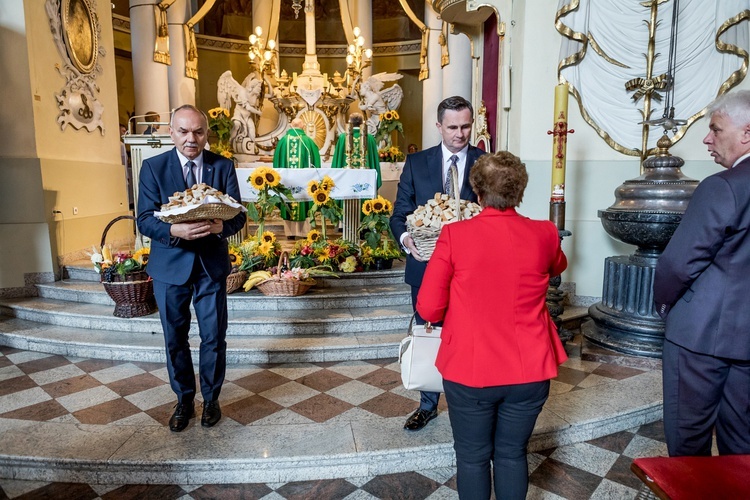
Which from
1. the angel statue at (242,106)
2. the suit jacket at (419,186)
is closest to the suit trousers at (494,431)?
the suit jacket at (419,186)

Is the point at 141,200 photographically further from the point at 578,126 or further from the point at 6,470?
the point at 578,126

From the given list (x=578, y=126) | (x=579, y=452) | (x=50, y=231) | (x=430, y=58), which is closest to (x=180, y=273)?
(x=579, y=452)

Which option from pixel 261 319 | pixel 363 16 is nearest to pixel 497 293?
pixel 261 319

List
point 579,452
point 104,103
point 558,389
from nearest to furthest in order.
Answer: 1. point 579,452
2. point 558,389
3. point 104,103

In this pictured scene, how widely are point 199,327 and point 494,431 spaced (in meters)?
1.67

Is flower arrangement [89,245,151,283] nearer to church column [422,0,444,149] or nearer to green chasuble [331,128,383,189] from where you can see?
green chasuble [331,128,383,189]

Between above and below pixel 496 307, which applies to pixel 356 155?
above

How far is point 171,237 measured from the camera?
2.45 meters

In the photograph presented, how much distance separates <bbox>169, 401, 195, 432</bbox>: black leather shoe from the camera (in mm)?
2668

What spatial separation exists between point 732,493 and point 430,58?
10366 mm

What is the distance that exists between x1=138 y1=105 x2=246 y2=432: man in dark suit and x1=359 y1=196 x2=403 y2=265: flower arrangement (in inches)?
101

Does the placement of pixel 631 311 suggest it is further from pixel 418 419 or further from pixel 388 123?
pixel 388 123

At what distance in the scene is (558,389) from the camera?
3.22 metres

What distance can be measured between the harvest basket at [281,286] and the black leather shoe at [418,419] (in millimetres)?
1980
